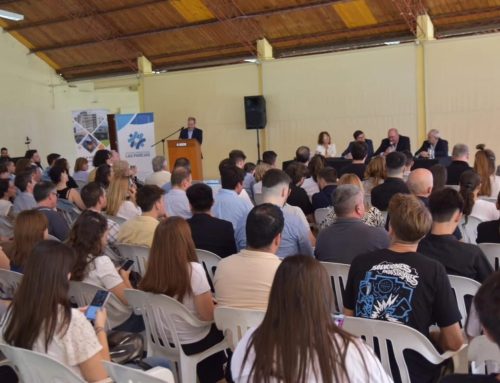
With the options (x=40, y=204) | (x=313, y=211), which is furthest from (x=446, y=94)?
(x=40, y=204)

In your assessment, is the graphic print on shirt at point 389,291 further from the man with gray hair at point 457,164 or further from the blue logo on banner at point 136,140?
the blue logo on banner at point 136,140

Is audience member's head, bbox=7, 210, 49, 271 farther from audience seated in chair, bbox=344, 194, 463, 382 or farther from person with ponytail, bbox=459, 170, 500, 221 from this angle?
person with ponytail, bbox=459, 170, 500, 221

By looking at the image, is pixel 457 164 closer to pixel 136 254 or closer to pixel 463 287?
pixel 136 254

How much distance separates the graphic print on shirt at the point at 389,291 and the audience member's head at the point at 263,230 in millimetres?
534

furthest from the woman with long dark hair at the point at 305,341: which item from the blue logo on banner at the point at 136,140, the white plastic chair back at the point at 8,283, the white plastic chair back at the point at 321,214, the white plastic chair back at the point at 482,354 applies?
the blue logo on banner at the point at 136,140

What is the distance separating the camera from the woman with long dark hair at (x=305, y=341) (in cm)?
167

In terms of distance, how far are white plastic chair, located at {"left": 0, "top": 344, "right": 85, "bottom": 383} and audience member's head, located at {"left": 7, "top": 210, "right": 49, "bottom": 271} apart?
59.3 inches

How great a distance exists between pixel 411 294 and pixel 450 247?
0.58 m

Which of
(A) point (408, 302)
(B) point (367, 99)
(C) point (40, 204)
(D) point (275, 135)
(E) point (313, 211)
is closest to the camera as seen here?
(A) point (408, 302)

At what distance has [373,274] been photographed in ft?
7.91

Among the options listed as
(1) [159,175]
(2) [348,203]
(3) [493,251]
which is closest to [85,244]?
(2) [348,203]

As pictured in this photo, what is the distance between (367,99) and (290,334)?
1242cm

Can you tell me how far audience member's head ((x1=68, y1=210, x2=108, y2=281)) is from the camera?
3213mm

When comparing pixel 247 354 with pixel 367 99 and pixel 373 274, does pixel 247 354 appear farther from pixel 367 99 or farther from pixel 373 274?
pixel 367 99
